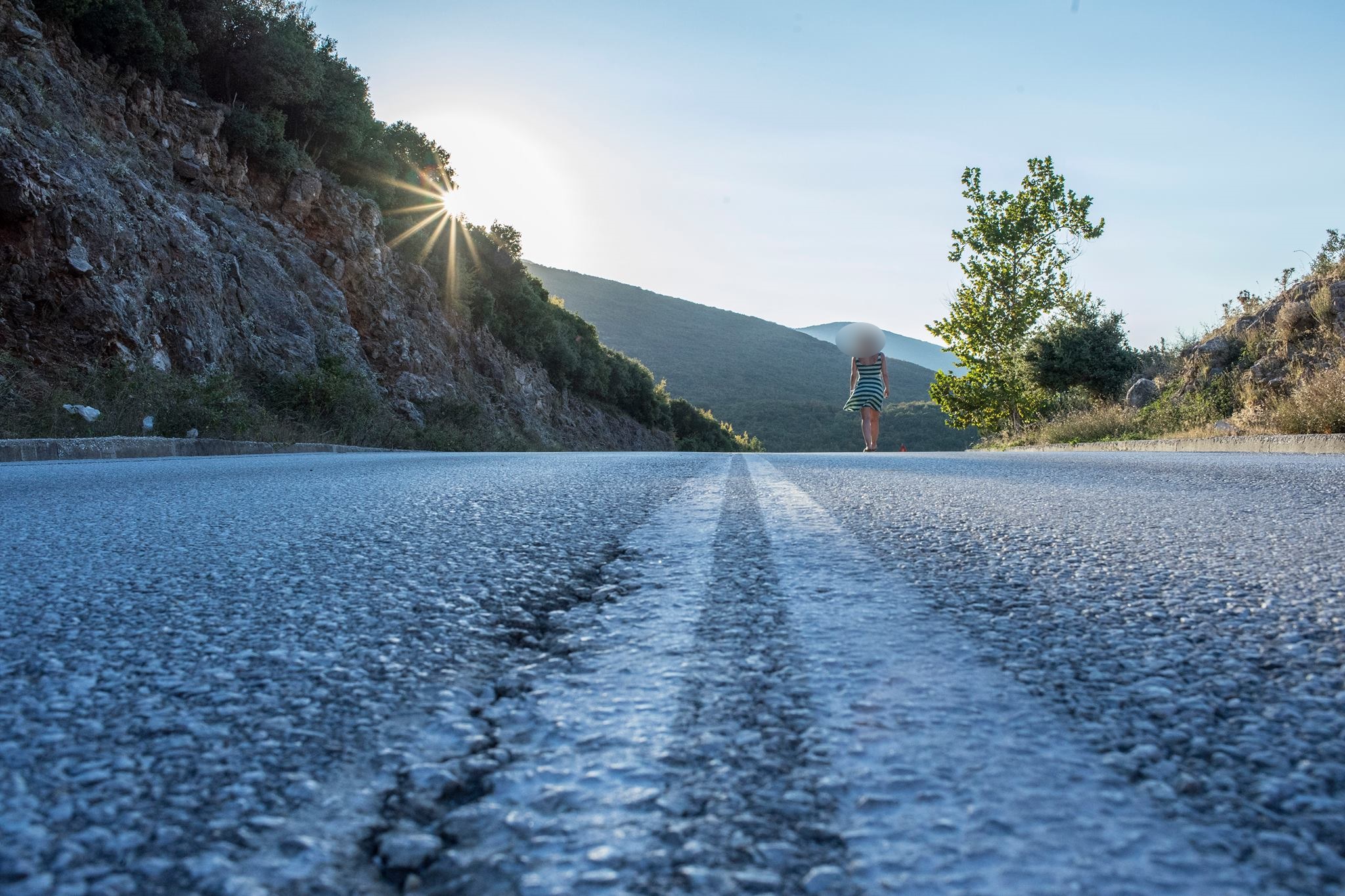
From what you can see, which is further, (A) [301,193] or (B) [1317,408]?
(A) [301,193]

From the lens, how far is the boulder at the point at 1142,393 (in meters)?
19.2

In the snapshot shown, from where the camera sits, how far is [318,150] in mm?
20703

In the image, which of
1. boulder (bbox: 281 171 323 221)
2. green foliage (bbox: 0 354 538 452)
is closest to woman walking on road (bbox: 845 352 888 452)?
green foliage (bbox: 0 354 538 452)

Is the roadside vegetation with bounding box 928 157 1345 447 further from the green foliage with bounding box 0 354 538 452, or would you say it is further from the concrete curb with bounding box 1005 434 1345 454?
the green foliage with bounding box 0 354 538 452

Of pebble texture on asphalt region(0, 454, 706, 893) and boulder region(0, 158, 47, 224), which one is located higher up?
boulder region(0, 158, 47, 224)

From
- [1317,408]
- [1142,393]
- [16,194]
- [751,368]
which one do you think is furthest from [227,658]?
[751,368]

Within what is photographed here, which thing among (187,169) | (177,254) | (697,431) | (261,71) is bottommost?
(697,431)

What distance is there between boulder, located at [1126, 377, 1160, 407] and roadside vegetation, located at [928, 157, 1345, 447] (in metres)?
0.03

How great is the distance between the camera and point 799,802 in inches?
36.0

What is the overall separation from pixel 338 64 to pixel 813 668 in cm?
2357

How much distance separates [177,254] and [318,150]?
7623 mm

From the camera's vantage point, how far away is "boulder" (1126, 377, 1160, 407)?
63.0 feet

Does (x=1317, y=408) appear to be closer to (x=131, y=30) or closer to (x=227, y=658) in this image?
(x=227, y=658)

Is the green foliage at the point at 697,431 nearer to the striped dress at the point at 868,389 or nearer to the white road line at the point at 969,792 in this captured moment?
the striped dress at the point at 868,389
